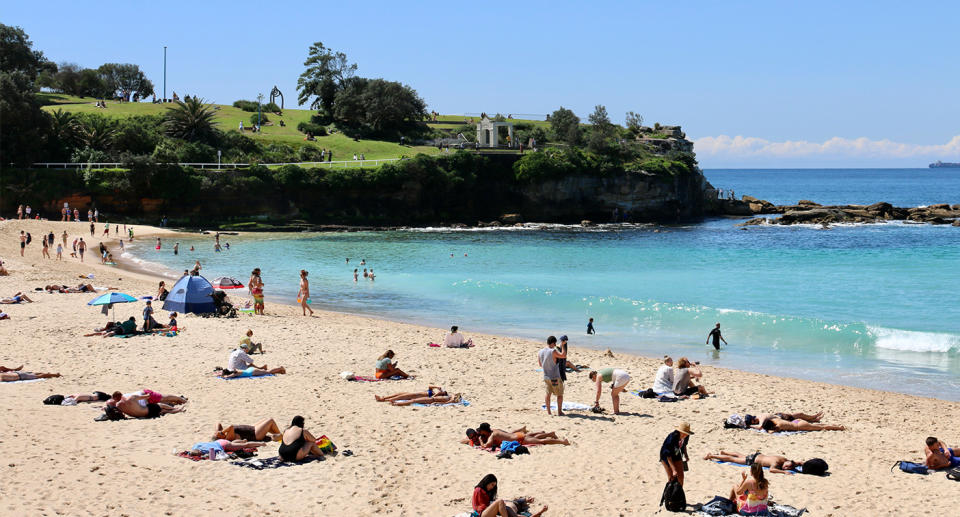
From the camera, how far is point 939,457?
10.1 meters

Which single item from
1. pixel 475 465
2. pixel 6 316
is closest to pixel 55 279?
pixel 6 316

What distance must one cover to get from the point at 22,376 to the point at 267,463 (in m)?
6.63

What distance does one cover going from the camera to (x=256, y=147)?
6588cm

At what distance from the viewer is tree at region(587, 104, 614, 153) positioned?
67.6 metres

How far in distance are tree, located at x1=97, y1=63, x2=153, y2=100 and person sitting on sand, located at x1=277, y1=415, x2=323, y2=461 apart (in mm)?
95667

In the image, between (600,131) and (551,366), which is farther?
(600,131)

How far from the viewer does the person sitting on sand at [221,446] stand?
991cm

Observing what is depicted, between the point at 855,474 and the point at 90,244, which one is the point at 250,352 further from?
the point at 90,244

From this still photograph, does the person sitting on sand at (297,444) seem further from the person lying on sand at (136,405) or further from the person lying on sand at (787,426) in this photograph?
the person lying on sand at (787,426)

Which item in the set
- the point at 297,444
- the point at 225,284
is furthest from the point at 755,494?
the point at 225,284

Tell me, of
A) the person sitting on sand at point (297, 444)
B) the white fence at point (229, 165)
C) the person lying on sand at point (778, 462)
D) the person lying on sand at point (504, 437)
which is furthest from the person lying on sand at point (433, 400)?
the white fence at point (229, 165)

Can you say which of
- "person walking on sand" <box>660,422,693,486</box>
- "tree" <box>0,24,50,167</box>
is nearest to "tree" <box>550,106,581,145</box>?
"tree" <box>0,24,50,167</box>

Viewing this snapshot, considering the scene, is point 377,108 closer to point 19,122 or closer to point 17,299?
point 19,122

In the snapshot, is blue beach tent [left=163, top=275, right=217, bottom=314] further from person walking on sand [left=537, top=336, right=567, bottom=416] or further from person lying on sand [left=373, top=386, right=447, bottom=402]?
person walking on sand [left=537, top=336, right=567, bottom=416]
